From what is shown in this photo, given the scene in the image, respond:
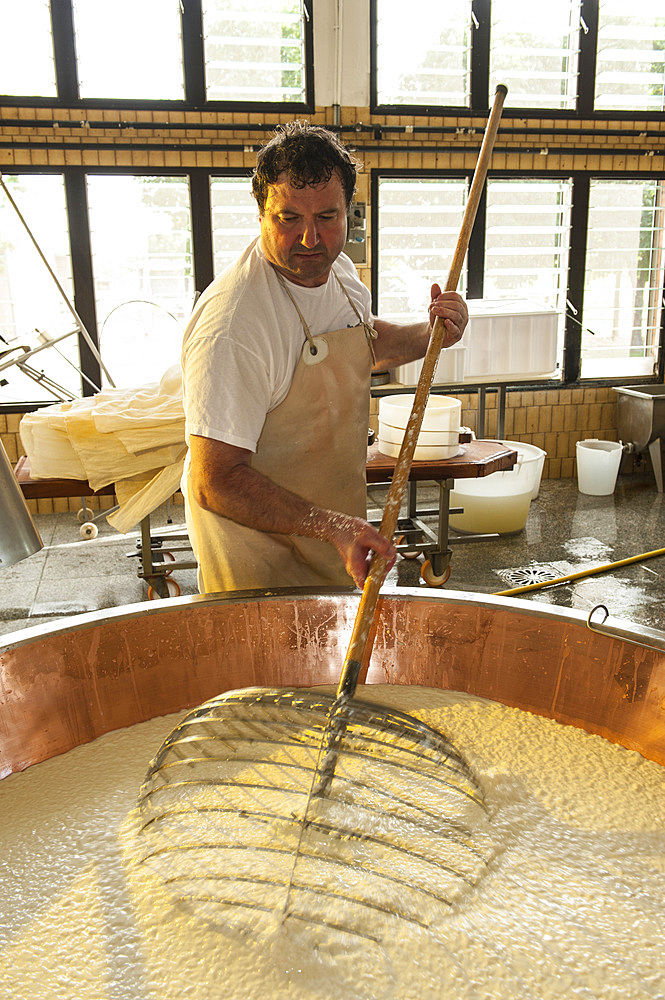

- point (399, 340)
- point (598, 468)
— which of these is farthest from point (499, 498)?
point (399, 340)

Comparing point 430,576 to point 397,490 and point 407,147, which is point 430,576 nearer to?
point 397,490

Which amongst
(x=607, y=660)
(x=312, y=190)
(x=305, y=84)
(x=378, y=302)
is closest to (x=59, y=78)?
(x=305, y=84)

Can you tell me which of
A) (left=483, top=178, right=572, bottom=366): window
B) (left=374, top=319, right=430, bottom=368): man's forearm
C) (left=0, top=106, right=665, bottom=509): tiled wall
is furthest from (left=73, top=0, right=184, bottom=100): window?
(left=374, top=319, right=430, bottom=368): man's forearm

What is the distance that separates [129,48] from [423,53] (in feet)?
5.53

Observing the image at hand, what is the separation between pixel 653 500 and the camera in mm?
4707

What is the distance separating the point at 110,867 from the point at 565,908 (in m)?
0.56

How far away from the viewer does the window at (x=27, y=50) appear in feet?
13.9

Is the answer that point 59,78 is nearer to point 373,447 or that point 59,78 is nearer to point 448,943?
point 373,447

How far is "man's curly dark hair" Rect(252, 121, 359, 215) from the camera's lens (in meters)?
1.29

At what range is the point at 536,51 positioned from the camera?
482 centimetres

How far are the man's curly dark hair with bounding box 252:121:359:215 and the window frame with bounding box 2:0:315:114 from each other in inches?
139

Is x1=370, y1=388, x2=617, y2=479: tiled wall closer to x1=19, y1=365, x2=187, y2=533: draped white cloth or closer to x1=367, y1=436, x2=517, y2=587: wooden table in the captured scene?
x1=367, y1=436, x2=517, y2=587: wooden table

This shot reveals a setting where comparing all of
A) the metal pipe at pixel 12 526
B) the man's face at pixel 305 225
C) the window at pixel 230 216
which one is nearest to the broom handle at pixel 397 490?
the man's face at pixel 305 225

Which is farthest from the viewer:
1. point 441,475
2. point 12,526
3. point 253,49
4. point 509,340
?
point 253,49
